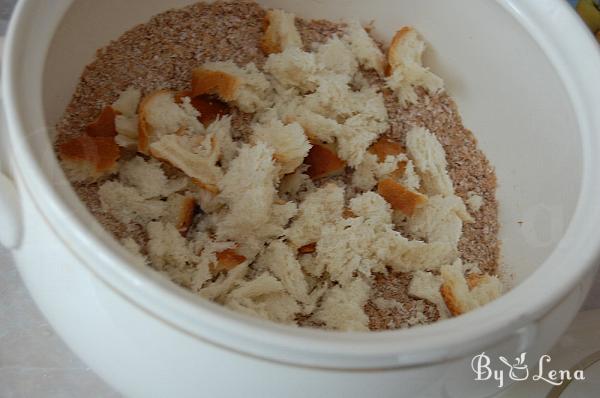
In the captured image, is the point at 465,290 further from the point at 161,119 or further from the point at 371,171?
the point at 161,119

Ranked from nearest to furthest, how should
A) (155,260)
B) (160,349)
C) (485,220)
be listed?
1. (160,349)
2. (155,260)
3. (485,220)

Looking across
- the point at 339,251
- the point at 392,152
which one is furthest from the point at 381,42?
the point at 339,251

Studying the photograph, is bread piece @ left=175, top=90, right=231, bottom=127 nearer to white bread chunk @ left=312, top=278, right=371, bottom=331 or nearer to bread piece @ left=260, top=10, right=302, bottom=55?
bread piece @ left=260, top=10, right=302, bottom=55

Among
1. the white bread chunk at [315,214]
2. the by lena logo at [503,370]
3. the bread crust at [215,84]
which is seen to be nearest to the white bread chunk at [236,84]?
the bread crust at [215,84]

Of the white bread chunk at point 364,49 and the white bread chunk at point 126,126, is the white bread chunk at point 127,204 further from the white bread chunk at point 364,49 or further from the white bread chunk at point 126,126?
the white bread chunk at point 364,49

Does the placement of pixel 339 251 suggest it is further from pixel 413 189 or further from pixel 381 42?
pixel 381 42
